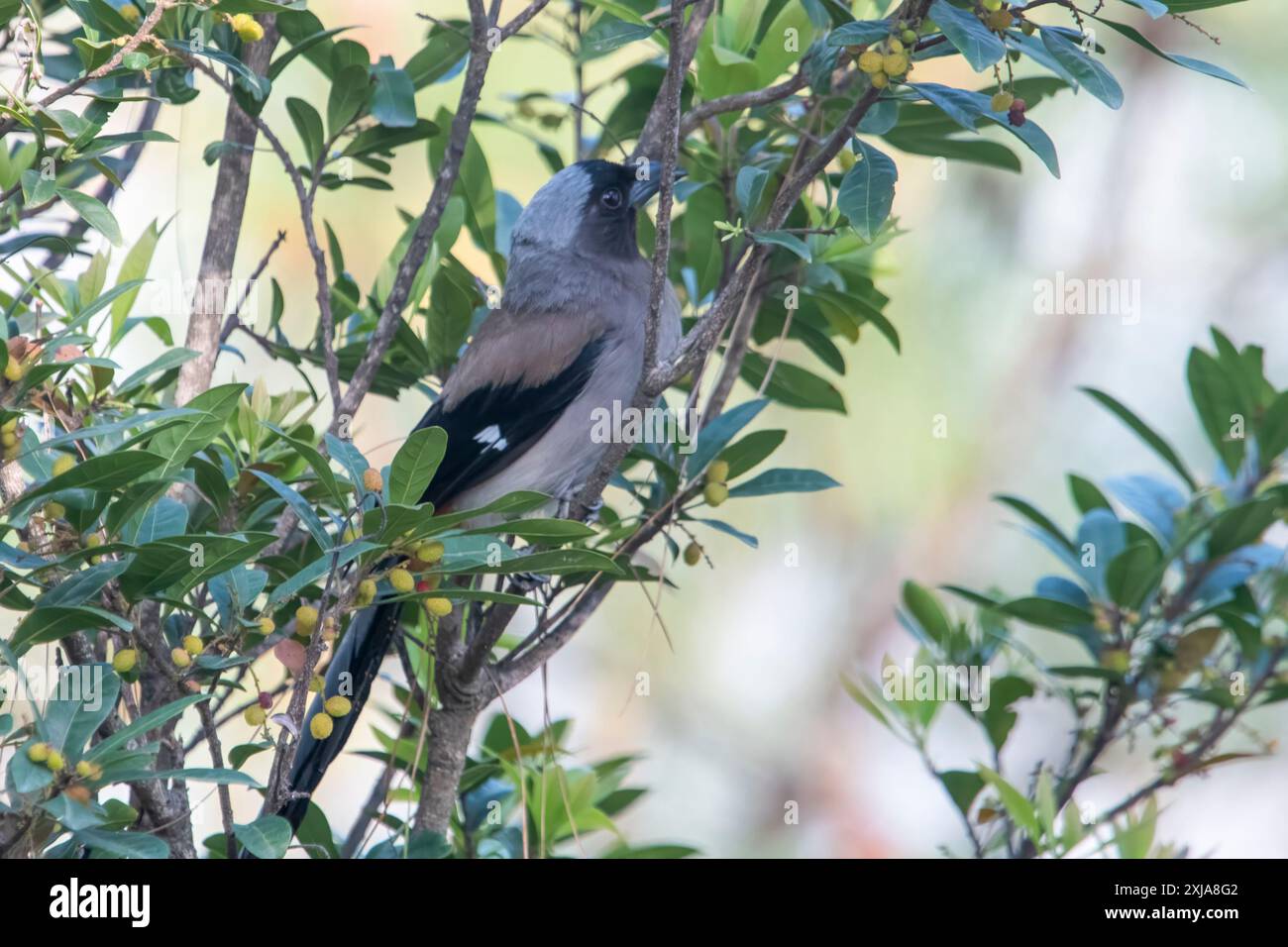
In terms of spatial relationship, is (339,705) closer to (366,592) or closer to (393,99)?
(366,592)

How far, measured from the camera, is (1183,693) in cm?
237

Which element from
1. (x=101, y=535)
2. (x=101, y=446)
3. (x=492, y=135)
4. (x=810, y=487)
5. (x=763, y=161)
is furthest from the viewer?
(x=492, y=135)

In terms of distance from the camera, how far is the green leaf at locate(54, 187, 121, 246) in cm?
171

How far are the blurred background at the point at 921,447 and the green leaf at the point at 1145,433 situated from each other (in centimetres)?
237

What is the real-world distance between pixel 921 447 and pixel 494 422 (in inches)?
118

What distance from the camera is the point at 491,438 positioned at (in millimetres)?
2688

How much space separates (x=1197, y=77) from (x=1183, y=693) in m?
3.98

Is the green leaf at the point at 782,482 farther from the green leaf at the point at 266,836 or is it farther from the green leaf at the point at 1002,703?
the green leaf at the point at 266,836

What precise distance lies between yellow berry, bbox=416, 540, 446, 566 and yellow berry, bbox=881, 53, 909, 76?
0.83 m

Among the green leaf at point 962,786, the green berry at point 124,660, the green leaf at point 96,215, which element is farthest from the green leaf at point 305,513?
the green leaf at point 962,786

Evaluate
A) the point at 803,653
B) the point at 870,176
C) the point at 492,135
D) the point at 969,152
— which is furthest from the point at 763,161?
the point at 803,653

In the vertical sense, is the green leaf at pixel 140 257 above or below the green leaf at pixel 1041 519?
above

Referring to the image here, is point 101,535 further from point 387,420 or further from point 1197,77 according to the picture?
point 1197,77

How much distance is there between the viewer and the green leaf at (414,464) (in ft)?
5.15
